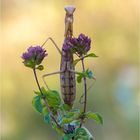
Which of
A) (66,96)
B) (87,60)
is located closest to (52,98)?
(66,96)

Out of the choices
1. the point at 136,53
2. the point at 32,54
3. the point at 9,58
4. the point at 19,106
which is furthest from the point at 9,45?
the point at 32,54

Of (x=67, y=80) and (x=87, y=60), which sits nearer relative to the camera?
(x=67, y=80)

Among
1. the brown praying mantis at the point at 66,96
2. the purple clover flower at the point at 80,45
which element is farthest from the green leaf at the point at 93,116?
the purple clover flower at the point at 80,45

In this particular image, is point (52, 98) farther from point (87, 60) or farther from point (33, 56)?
point (87, 60)

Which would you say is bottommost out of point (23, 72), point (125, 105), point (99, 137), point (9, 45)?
point (99, 137)

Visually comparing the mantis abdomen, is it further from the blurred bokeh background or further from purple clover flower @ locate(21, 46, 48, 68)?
the blurred bokeh background

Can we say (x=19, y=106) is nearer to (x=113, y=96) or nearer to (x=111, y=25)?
(x=113, y=96)

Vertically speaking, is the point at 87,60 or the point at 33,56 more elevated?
the point at 33,56

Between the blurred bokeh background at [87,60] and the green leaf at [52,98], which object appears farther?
the blurred bokeh background at [87,60]

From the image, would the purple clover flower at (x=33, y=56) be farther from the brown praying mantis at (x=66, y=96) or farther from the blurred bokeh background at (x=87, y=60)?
the blurred bokeh background at (x=87, y=60)
